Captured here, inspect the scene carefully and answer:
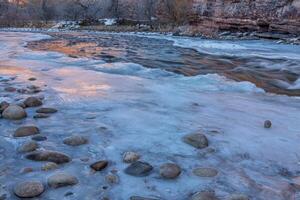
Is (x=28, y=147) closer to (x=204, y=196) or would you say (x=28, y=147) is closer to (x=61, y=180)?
(x=61, y=180)

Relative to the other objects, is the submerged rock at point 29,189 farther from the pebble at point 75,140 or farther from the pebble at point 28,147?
the pebble at point 75,140

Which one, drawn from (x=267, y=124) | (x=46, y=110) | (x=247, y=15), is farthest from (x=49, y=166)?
(x=247, y=15)

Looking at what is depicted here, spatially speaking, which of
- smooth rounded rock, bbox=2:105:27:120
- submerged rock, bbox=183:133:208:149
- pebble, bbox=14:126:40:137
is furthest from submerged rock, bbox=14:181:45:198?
smooth rounded rock, bbox=2:105:27:120

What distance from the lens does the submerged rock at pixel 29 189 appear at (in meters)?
1.80

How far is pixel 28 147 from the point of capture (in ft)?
7.75

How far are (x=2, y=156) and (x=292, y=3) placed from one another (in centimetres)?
1798

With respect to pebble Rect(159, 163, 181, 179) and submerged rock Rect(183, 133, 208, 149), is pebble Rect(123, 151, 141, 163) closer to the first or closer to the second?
pebble Rect(159, 163, 181, 179)

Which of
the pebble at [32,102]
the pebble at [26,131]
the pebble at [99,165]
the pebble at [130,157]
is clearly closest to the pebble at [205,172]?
the pebble at [130,157]

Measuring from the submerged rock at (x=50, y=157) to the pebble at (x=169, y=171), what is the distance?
1.81 feet

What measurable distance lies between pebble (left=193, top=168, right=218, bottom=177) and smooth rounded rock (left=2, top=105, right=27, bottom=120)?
5.12ft

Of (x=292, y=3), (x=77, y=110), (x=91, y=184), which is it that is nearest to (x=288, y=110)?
(x=77, y=110)

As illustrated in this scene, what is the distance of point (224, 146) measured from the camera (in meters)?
2.58

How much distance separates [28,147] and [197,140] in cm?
109

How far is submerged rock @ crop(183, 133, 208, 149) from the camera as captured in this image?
2551 mm
